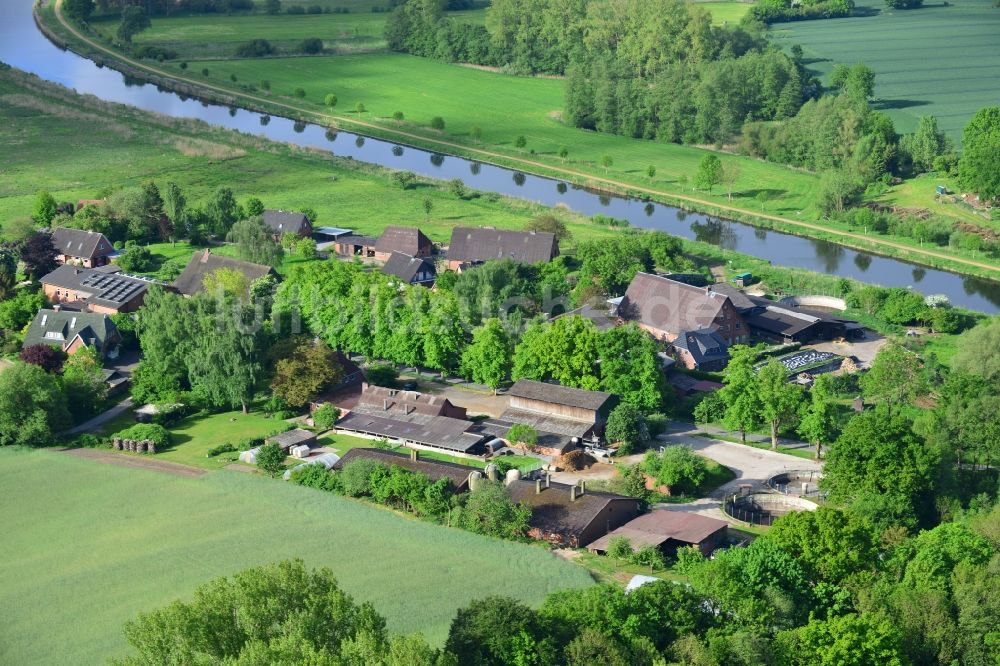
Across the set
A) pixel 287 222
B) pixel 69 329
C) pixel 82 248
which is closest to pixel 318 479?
pixel 69 329

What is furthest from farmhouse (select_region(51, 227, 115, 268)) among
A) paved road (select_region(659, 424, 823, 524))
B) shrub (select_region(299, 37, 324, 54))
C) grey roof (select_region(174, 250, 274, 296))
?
shrub (select_region(299, 37, 324, 54))

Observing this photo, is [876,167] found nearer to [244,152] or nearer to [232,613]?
[244,152]

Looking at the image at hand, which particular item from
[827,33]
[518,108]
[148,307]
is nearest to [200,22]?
[518,108]

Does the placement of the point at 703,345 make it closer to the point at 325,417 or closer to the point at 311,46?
the point at 325,417

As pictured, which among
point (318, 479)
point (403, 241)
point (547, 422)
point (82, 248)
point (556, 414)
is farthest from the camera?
point (403, 241)

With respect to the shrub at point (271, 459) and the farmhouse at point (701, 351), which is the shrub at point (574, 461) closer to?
the shrub at point (271, 459)

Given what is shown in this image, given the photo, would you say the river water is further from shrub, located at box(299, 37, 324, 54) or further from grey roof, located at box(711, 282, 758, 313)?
shrub, located at box(299, 37, 324, 54)
